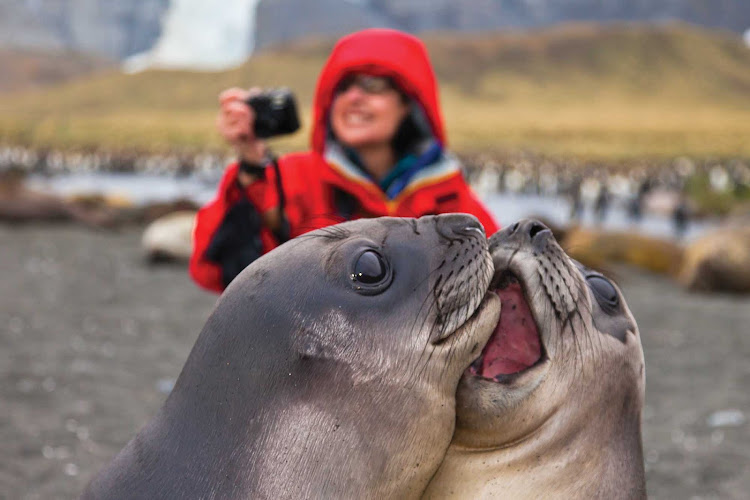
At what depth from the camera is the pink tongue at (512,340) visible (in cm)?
224

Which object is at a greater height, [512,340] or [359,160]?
[359,160]

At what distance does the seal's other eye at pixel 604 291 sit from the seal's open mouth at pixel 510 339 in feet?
1.02

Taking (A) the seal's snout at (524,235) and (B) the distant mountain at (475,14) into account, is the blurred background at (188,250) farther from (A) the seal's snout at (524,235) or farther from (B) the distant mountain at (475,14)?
(B) the distant mountain at (475,14)

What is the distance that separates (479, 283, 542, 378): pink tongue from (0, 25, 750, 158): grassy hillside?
57.8m

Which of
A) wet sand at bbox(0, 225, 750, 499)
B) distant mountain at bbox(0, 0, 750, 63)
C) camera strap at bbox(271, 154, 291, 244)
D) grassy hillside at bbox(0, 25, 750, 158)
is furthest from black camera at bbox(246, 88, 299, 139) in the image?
distant mountain at bbox(0, 0, 750, 63)

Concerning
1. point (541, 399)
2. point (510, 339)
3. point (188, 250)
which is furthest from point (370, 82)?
point (188, 250)

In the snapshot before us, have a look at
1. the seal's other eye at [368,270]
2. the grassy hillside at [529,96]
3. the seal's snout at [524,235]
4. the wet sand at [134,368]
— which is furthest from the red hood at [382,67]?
the grassy hillside at [529,96]

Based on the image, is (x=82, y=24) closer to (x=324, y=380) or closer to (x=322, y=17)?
(x=322, y=17)

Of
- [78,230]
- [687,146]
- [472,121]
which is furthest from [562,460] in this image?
[472,121]

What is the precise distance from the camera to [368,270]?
2.09 meters

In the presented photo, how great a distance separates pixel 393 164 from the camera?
3.73 meters

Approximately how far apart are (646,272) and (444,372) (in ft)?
37.6

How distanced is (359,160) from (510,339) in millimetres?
1487

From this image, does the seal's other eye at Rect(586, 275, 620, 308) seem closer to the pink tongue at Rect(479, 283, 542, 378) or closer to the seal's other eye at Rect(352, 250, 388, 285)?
the pink tongue at Rect(479, 283, 542, 378)
